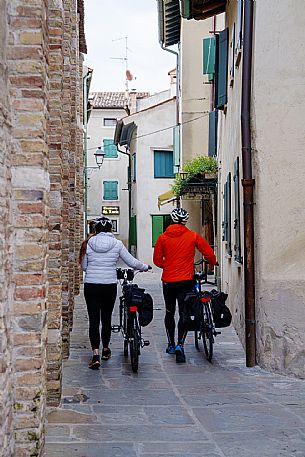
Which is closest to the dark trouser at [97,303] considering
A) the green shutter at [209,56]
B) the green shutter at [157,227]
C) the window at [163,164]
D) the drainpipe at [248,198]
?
the drainpipe at [248,198]

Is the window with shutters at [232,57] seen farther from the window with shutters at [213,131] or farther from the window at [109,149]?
the window at [109,149]

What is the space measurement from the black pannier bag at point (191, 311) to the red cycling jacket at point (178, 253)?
0.28 meters

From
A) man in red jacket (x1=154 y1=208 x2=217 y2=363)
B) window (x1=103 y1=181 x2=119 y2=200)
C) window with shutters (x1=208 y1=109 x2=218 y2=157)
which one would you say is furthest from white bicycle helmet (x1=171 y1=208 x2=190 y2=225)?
window (x1=103 y1=181 x2=119 y2=200)

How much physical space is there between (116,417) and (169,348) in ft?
11.4

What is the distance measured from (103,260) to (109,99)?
46.2 m

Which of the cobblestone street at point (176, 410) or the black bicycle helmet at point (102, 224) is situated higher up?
the black bicycle helmet at point (102, 224)

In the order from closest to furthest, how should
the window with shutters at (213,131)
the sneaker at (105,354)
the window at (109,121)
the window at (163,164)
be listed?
the sneaker at (105,354) < the window with shutters at (213,131) < the window at (163,164) < the window at (109,121)

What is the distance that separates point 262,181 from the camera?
885cm

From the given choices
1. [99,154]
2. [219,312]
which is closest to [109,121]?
[99,154]

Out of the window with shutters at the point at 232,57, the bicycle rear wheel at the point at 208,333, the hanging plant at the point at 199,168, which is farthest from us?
the hanging plant at the point at 199,168

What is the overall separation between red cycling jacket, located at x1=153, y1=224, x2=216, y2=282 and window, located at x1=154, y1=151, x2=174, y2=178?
87.5ft

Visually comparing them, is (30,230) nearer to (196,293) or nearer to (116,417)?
(116,417)

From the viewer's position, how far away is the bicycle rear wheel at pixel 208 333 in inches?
377

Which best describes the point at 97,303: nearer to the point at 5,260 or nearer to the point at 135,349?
the point at 135,349
